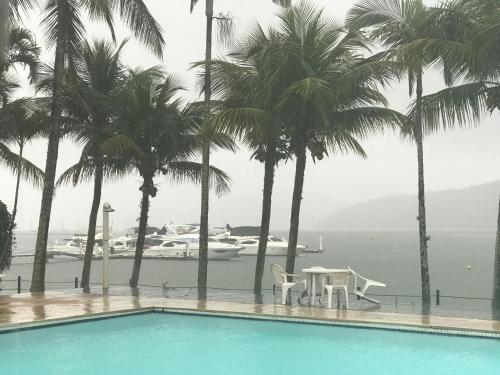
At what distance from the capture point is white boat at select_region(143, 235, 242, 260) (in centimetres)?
9019

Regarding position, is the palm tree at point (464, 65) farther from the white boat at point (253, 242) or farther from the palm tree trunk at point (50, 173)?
the white boat at point (253, 242)

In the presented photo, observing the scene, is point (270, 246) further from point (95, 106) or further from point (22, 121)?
point (95, 106)

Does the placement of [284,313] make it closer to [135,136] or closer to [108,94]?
[135,136]

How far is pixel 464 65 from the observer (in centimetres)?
1353

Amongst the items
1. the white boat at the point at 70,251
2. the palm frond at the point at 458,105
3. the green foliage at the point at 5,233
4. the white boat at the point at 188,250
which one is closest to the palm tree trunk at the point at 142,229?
the green foliage at the point at 5,233

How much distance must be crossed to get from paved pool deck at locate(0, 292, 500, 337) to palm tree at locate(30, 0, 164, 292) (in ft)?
9.34

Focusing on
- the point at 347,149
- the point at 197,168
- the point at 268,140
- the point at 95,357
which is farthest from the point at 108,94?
the point at 95,357

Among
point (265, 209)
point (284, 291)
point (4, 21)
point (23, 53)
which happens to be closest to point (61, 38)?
point (23, 53)

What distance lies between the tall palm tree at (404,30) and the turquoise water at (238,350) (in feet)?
19.0

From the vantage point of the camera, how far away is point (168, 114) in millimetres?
19172

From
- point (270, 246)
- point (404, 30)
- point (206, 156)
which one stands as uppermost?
point (404, 30)

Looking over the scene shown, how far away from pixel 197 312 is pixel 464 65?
789cm

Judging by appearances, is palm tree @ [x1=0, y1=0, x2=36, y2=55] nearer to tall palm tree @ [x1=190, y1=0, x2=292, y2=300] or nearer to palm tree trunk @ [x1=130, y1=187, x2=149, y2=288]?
tall palm tree @ [x1=190, y1=0, x2=292, y2=300]

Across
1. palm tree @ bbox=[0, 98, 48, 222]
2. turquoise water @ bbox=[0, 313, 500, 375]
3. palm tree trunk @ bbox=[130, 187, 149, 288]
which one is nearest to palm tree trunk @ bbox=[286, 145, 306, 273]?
turquoise water @ bbox=[0, 313, 500, 375]
